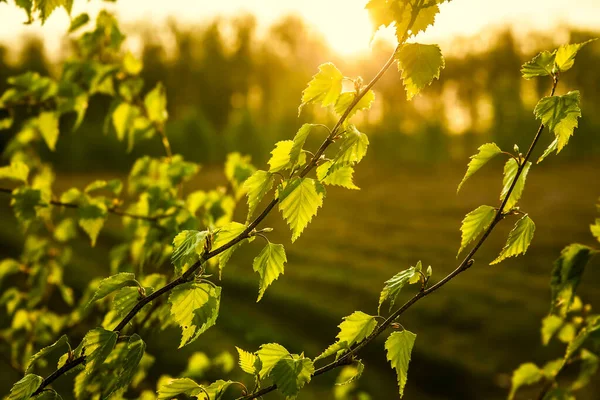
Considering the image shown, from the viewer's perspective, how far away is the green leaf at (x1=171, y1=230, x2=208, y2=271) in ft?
3.78

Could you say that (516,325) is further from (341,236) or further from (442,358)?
(341,236)

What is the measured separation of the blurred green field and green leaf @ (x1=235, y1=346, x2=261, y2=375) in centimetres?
237

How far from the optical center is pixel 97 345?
1.18 m

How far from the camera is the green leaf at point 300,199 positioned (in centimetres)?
123

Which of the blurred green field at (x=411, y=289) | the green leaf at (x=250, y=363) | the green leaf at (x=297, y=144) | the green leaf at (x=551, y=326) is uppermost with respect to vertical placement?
the green leaf at (x=297, y=144)

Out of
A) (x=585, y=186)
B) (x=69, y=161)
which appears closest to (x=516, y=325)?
(x=585, y=186)

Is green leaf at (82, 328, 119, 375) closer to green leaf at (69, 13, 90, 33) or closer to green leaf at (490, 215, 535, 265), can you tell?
green leaf at (490, 215, 535, 265)

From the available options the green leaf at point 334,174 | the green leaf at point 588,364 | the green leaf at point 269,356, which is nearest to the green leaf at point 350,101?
the green leaf at point 334,174

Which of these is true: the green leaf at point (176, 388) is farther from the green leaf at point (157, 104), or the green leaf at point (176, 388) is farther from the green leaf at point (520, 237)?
the green leaf at point (157, 104)

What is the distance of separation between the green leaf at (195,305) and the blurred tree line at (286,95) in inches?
1005

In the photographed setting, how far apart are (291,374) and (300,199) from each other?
1.34 feet

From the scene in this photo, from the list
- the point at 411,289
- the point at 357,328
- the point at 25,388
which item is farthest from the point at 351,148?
the point at 411,289

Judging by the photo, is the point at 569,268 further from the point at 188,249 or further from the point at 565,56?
the point at 188,249

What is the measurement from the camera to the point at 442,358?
1162 centimetres
